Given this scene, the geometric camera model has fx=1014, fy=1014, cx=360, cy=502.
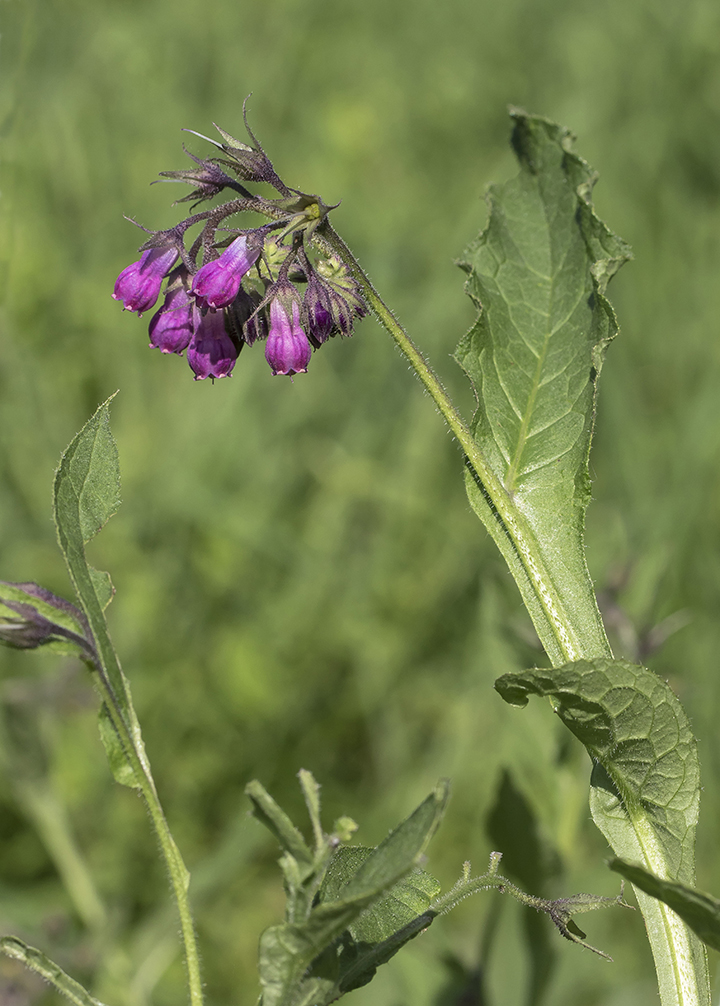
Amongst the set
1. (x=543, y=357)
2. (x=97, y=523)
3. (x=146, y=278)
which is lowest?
(x=543, y=357)

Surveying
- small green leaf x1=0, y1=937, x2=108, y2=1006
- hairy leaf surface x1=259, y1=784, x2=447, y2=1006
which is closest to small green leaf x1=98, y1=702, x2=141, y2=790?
small green leaf x1=0, y1=937, x2=108, y2=1006

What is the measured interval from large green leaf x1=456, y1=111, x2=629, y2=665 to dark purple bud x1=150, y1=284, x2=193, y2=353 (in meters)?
0.60

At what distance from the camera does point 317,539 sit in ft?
16.6

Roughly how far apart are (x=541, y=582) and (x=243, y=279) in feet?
2.87

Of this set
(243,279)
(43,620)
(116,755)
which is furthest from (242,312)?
(116,755)

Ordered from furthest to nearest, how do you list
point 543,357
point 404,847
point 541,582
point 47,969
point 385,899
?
point 543,357 → point 541,582 → point 385,899 → point 47,969 → point 404,847

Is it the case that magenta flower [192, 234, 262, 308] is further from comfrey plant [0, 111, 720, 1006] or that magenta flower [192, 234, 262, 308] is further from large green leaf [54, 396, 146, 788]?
large green leaf [54, 396, 146, 788]

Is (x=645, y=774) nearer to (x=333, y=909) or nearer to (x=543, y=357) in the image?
(x=333, y=909)

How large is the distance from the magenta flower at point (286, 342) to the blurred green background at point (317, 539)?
1.31 metres

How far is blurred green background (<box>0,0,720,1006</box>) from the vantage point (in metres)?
3.39

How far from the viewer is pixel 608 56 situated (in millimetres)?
8070

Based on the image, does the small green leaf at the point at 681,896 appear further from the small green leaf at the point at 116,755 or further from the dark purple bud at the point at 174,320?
the dark purple bud at the point at 174,320

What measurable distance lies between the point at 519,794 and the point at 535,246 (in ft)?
5.74

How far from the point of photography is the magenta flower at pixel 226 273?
1.95 m
